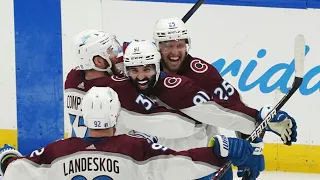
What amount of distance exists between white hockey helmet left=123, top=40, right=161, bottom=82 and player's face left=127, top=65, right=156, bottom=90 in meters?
0.02

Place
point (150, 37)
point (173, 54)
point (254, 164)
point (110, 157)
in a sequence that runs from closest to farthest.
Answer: point (110, 157) → point (254, 164) → point (173, 54) → point (150, 37)

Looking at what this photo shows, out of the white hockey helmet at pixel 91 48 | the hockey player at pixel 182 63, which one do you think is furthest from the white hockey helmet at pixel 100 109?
the hockey player at pixel 182 63

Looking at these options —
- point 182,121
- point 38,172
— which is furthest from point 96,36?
point 38,172

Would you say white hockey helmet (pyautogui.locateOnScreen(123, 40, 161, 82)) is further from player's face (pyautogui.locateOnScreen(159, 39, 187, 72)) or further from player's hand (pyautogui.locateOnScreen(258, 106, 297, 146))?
player's hand (pyautogui.locateOnScreen(258, 106, 297, 146))

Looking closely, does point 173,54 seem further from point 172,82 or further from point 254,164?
point 254,164

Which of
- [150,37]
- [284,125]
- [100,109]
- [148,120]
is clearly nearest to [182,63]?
[148,120]

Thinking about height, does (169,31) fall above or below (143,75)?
above

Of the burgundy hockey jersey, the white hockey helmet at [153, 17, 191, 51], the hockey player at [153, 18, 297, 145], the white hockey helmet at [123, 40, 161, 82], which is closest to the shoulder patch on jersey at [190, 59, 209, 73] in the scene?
the hockey player at [153, 18, 297, 145]

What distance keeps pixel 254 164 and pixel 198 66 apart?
782 millimetres

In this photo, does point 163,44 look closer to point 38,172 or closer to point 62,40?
point 38,172

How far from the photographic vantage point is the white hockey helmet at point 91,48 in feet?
12.2

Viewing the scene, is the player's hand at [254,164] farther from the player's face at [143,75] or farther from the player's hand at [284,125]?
the player's face at [143,75]

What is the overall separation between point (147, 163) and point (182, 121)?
2.37 ft

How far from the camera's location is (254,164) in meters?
3.18
